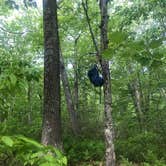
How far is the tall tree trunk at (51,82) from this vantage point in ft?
16.8

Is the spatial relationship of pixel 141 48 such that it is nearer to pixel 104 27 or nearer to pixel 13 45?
pixel 104 27

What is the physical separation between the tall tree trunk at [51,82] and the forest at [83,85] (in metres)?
0.02

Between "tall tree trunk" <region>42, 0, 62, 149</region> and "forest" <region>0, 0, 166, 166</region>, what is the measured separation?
2 cm

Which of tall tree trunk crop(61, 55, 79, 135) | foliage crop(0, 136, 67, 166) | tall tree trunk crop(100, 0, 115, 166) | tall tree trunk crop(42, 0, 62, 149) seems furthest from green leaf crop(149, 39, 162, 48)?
tall tree trunk crop(61, 55, 79, 135)

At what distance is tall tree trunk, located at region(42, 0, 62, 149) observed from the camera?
511cm

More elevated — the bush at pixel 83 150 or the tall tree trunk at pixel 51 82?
the tall tree trunk at pixel 51 82

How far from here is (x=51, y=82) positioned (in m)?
5.28

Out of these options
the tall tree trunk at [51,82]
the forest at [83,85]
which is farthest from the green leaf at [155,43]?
the tall tree trunk at [51,82]

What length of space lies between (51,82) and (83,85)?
9.52 metres

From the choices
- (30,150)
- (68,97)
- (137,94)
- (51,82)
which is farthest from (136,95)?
(30,150)

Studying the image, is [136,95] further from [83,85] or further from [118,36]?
[118,36]

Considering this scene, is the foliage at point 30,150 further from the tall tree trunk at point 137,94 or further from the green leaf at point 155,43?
the tall tree trunk at point 137,94

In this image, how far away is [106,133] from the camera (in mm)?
6109

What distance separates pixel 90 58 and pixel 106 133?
7898mm
